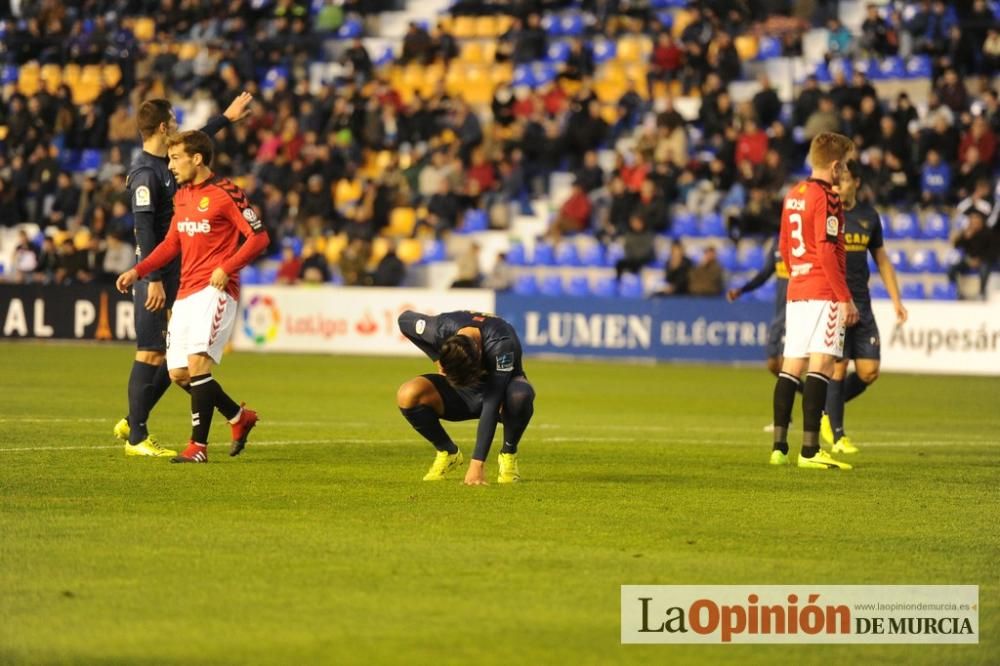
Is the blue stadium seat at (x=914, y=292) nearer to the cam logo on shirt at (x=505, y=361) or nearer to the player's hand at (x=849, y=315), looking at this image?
the player's hand at (x=849, y=315)

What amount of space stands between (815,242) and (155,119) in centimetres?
456

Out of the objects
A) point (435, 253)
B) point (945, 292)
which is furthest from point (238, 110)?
point (435, 253)

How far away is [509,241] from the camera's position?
31.8 m

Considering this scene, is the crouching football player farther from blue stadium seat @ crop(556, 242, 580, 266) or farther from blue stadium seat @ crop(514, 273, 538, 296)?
blue stadium seat @ crop(556, 242, 580, 266)

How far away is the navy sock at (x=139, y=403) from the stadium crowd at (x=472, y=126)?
16932 mm

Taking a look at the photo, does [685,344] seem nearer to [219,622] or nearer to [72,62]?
[72,62]

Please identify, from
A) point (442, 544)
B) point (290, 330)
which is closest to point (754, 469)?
point (442, 544)

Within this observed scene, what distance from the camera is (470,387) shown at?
10594 mm

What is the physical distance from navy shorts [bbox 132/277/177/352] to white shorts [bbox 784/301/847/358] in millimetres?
4319

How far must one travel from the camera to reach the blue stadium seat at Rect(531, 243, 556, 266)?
30.6m

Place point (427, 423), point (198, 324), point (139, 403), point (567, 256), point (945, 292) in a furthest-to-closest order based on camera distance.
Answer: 1. point (567, 256)
2. point (945, 292)
3. point (139, 403)
4. point (198, 324)
5. point (427, 423)

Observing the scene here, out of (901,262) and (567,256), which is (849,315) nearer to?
(901,262)

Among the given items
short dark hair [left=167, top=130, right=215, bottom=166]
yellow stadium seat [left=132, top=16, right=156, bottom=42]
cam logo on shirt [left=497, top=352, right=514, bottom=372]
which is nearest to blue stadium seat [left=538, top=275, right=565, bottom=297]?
yellow stadium seat [left=132, top=16, right=156, bottom=42]

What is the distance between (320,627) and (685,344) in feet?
73.0
